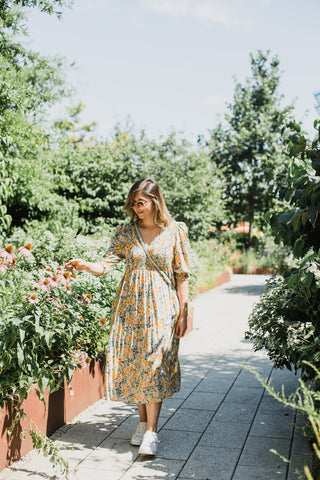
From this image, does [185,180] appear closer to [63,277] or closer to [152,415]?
[63,277]

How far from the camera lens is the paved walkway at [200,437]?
9.70ft

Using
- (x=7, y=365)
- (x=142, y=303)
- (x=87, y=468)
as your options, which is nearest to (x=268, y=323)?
(x=142, y=303)

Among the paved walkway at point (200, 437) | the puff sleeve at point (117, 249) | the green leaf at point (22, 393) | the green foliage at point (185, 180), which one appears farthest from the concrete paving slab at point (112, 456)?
the green foliage at point (185, 180)

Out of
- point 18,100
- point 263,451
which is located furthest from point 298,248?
point 18,100

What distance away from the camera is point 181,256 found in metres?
3.43

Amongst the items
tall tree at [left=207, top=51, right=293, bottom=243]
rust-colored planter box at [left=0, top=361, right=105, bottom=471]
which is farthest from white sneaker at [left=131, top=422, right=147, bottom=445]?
tall tree at [left=207, top=51, right=293, bottom=243]

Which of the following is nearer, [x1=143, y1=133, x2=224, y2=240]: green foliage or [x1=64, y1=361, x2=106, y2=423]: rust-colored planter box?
[x1=64, y1=361, x2=106, y2=423]: rust-colored planter box

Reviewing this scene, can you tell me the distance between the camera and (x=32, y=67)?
7.79 m

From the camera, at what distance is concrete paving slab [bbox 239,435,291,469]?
120 inches

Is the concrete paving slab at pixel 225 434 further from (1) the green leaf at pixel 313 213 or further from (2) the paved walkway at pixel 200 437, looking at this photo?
(1) the green leaf at pixel 313 213

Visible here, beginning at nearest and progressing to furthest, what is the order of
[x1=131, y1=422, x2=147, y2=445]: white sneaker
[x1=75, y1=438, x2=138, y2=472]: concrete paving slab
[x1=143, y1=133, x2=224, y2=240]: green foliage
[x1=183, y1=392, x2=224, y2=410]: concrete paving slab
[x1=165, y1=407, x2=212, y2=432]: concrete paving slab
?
[x1=75, y1=438, x2=138, y2=472]: concrete paving slab, [x1=131, y1=422, x2=147, y2=445]: white sneaker, [x1=165, y1=407, x2=212, y2=432]: concrete paving slab, [x1=183, y1=392, x2=224, y2=410]: concrete paving slab, [x1=143, y1=133, x2=224, y2=240]: green foliage

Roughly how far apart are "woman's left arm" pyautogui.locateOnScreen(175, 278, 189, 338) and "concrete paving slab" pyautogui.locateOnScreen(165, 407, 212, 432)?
79cm

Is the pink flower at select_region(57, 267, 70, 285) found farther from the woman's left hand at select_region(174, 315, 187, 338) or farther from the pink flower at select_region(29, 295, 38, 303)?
the woman's left hand at select_region(174, 315, 187, 338)

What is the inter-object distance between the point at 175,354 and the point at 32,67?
235 inches
